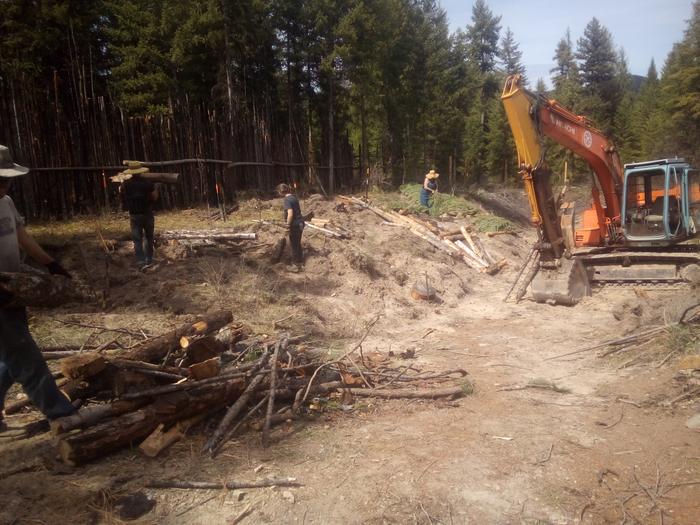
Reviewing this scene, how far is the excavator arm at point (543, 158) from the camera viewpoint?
844cm

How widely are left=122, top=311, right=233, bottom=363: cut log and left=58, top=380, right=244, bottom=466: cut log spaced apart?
685 mm

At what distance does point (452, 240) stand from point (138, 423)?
10862 millimetres

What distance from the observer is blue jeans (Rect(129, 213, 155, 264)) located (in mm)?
7629

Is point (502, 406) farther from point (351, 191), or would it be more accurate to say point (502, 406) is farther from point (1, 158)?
point (351, 191)

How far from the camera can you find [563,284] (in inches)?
340

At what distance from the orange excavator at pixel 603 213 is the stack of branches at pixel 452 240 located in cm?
256

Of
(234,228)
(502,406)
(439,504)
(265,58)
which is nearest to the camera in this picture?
(439,504)

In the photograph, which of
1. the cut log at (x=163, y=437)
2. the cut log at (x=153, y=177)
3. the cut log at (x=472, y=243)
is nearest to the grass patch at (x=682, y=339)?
the cut log at (x=163, y=437)

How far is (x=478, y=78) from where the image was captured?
35344 mm

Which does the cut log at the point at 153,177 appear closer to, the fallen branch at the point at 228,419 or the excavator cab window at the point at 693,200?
the fallen branch at the point at 228,419

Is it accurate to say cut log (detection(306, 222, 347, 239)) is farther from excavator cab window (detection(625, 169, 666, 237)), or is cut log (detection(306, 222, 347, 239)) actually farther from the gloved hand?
the gloved hand

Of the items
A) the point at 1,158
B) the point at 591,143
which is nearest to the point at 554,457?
the point at 1,158

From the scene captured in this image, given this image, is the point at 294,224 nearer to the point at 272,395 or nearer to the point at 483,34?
the point at 272,395

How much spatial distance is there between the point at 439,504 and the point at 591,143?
8.58 m
